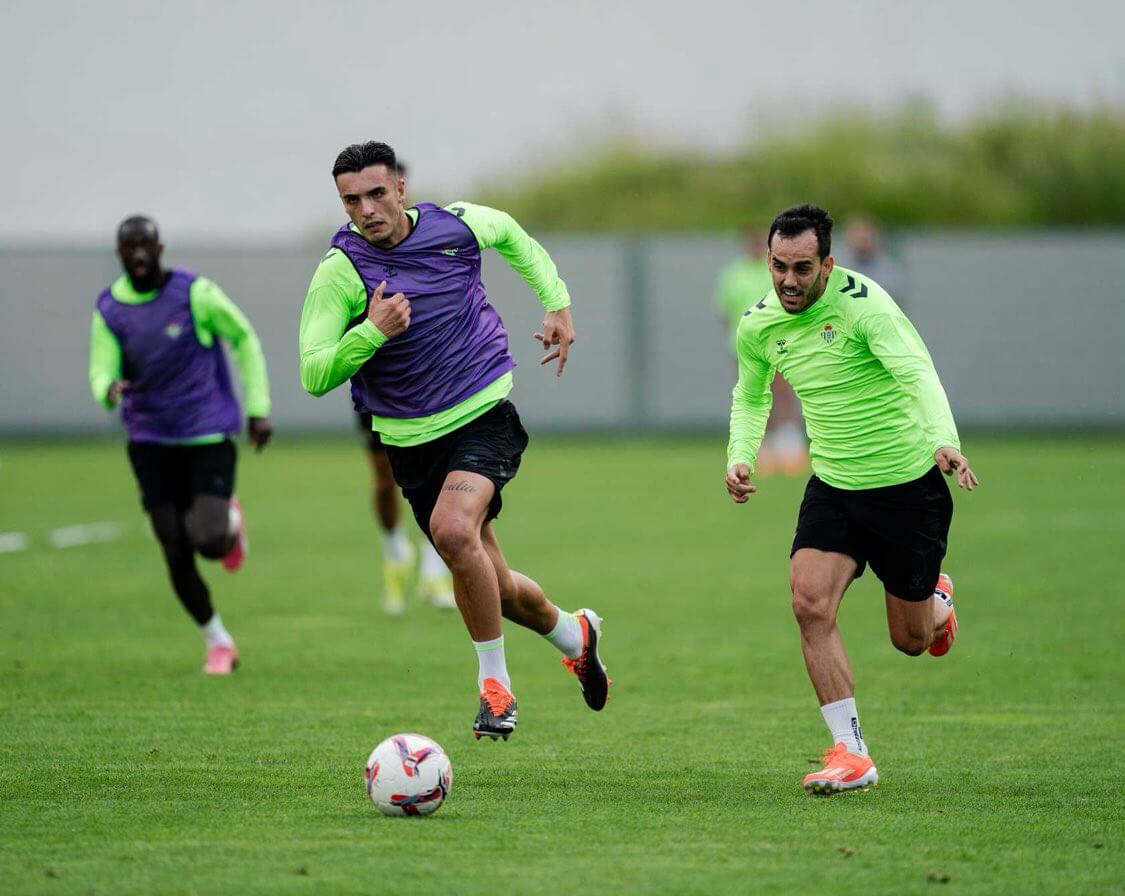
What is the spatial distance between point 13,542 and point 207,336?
22.3ft

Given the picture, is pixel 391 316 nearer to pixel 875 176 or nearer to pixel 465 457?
pixel 465 457

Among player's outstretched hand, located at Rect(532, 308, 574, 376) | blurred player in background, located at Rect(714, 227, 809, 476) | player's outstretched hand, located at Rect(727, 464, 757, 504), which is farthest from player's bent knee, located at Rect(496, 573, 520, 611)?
blurred player in background, located at Rect(714, 227, 809, 476)

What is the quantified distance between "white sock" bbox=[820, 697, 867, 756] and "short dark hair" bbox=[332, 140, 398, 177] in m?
2.92

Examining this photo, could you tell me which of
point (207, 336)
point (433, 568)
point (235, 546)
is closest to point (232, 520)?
point (235, 546)

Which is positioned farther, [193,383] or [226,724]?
[193,383]

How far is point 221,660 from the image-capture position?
1003 centimetres

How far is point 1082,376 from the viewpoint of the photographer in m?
28.0

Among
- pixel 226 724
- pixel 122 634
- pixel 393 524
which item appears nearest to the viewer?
pixel 226 724

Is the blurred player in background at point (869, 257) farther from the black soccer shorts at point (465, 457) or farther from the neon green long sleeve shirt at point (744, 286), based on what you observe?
the black soccer shorts at point (465, 457)

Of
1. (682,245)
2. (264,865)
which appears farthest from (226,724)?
(682,245)

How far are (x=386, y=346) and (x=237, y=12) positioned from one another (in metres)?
26.5

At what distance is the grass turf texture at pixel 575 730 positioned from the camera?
570 centimetres

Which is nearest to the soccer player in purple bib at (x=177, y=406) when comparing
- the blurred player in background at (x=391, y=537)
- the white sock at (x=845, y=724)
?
the blurred player in background at (x=391, y=537)

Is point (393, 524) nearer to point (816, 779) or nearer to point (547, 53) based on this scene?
point (816, 779)
